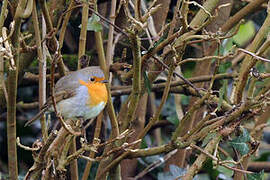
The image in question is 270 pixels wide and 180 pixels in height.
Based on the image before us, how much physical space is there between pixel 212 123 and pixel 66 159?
Answer: 725 millimetres

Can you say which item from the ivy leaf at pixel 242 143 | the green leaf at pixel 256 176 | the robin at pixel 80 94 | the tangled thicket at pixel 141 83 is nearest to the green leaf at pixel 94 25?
the tangled thicket at pixel 141 83

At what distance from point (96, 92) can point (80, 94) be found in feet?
0.37

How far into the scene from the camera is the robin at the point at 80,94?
7.71 ft

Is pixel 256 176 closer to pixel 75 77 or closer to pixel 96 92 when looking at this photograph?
pixel 96 92

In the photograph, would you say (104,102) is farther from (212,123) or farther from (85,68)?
(212,123)

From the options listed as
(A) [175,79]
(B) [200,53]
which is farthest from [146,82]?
(B) [200,53]

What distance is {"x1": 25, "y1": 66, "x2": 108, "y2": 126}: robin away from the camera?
2350 mm

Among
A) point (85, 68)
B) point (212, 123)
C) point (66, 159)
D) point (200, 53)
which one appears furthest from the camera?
point (200, 53)

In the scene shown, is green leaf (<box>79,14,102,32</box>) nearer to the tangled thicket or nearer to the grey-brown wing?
the tangled thicket

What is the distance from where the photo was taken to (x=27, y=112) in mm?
3650

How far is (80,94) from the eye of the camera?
2473 mm

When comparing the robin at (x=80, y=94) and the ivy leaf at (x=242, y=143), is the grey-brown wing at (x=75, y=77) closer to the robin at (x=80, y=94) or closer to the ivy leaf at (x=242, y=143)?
the robin at (x=80, y=94)

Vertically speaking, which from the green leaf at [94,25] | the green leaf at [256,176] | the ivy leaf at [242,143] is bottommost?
the green leaf at [256,176]

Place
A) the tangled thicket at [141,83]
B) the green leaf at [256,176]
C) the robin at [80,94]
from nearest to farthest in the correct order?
the tangled thicket at [141,83] < the green leaf at [256,176] < the robin at [80,94]
